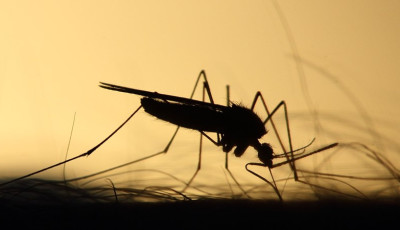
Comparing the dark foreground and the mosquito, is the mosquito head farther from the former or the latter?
the dark foreground

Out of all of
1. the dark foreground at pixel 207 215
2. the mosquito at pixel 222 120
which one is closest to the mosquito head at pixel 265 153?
the mosquito at pixel 222 120

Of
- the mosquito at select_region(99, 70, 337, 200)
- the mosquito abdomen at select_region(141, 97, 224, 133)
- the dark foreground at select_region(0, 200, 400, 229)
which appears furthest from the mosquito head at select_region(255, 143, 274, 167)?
the dark foreground at select_region(0, 200, 400, 229)

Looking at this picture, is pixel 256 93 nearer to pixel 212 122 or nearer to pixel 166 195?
pixel 212 122

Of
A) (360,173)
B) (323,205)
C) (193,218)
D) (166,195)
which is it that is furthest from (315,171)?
(193,218)

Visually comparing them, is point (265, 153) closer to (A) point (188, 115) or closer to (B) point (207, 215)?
(A) point (188, 115)

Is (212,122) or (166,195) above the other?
(212,122)

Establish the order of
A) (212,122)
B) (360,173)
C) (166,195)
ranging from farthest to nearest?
(212,122) → (360,173) → (166,195)

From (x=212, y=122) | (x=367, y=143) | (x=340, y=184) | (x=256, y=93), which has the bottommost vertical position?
(x=340, y=184)

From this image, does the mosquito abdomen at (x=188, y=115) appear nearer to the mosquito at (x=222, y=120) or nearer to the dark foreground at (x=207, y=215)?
the mosquito at (x=222, y=120)
